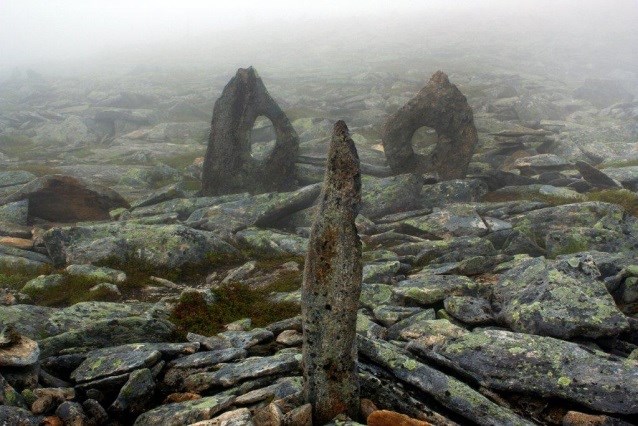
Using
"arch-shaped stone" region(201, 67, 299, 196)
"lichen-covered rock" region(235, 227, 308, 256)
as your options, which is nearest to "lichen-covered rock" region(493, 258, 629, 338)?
"lichen-covered rock" region(235, 227, 308, 256)

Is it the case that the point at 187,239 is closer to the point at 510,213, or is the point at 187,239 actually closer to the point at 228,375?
the point at 228,375

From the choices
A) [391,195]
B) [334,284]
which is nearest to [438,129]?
[391,195]

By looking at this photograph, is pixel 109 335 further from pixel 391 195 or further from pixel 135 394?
pixel 391 195

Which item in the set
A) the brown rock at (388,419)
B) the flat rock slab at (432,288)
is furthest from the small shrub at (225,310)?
the brown rock at (388,419)

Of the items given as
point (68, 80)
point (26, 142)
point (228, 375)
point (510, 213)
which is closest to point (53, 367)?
point (228, 375)

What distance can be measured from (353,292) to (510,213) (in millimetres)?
21841

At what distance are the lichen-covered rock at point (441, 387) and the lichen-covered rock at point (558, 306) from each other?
422 centimetres

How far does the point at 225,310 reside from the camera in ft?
54.3

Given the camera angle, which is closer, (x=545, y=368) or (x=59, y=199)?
(x=545, y=368)

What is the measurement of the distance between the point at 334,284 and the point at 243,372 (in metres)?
3.42

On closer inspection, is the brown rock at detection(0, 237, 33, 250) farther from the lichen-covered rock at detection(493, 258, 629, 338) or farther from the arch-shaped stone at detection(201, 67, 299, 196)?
the lichen-covered rock at detection(493, 258, 629, 338)

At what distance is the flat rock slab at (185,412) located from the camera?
335 inches

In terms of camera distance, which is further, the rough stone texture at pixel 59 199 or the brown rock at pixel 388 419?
the rough stone texture at pixel 59 199

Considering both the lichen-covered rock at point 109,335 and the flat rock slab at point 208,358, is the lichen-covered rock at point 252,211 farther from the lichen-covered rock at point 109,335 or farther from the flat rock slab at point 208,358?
the flat rock slab at point 208,358
